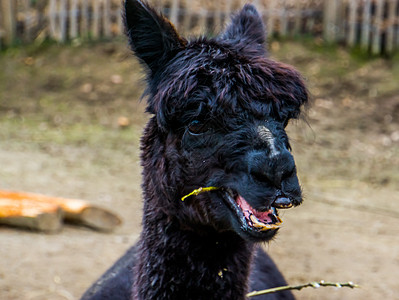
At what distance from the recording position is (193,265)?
2.70 meters

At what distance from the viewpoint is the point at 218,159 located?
2523 mm

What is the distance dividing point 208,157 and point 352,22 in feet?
30.5

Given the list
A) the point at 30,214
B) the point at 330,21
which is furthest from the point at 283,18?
the point at 30,214

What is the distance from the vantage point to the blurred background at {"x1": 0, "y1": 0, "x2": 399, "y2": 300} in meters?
5.15

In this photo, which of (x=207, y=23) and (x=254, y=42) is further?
(x=207, y=23)

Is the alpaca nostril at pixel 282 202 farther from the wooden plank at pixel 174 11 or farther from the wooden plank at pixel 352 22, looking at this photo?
the wooden plank at pixel 352 22

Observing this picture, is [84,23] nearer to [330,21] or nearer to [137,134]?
[137,134]

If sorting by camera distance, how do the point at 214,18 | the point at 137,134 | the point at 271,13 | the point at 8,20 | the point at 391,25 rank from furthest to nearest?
the point at 8,20 → the point at 214,18 → the point at 271,13 → the point at 391,25 → the point at 137,134

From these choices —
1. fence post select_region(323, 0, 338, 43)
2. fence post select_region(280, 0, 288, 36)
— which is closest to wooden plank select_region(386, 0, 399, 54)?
fence post select_region(323, 0, 338, 43)

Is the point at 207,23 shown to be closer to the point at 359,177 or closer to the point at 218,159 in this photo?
the point at 359,177

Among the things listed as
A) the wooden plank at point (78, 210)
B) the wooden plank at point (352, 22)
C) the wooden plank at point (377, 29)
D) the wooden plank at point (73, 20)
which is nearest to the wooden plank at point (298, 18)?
the wooden plank at point (352, 22)

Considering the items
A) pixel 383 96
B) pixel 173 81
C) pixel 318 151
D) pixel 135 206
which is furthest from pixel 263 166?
pixel 383 96

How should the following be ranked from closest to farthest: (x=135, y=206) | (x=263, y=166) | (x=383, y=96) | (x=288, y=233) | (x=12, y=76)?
1. (x=263, y=166)
2. (x=288, y=233)
3. (x=135, y=206)
4. (x=383, y=96)
5. (x=12, y=76)

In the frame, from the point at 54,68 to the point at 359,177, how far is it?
5.97 m
